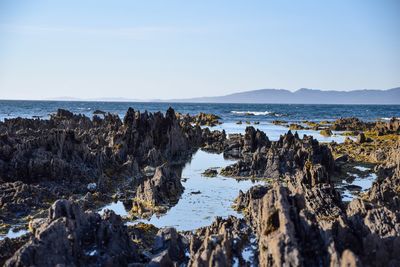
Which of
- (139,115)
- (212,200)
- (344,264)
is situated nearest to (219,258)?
(344,264)

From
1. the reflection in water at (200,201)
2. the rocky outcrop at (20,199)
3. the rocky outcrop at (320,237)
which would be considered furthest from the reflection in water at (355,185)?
the rocky outcrop at (20,199)

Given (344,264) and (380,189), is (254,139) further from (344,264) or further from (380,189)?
(344,264)

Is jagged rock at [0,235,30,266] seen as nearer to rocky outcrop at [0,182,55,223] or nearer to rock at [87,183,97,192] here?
rocky outcrop at [0,182,55,223]

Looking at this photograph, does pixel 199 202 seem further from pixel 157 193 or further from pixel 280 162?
pixel 280 162

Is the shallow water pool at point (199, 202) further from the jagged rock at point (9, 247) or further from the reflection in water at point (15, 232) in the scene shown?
the jagged rock at point (9, 247)

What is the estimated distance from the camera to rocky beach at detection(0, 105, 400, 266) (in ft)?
43.2

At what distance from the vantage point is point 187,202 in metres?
26.3

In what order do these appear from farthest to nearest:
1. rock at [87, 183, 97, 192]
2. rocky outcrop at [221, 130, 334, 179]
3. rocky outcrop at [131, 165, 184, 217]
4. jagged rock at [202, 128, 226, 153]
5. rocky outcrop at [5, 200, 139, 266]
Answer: jagged rock at [202, 128, 226, 153] < rocky outcrop at [221, 130, 334, 179] < rock at [87, 183, 97, 192] < rocky outcrop at [131, 165, 184, 217] < rocky outcrop at [5, 200, 139, 266]

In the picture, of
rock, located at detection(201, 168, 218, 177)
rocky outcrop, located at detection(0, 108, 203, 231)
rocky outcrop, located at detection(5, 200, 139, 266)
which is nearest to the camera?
rocky outcrop, located at detection(5, 200, 139, 266)

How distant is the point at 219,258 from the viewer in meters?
12.3

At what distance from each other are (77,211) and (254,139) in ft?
111

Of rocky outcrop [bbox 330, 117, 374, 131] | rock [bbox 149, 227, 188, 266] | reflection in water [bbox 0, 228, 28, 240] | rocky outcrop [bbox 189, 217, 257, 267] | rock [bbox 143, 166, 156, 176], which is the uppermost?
rocky outcrop [bbox 189, 217, 257, 267]

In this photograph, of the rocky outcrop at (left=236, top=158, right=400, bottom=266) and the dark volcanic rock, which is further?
the dark volcanic rock

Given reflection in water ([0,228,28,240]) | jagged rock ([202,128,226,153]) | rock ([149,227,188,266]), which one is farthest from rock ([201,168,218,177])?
rock ([149,227,188,266])
